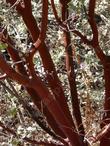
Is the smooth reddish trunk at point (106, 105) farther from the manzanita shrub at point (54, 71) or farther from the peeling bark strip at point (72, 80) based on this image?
the peeling bark strip at point (72, 80)

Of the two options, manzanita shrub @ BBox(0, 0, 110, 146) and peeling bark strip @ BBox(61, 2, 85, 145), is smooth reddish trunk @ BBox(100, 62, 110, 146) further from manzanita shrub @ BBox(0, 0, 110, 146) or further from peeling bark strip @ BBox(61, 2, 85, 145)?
peeling bark strip @ BBox(61, 2, 85, 145)

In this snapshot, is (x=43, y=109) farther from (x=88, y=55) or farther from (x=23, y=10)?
(x=23, y=10)

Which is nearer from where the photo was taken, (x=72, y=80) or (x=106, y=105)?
(x=106, y=105)

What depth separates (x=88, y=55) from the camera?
7.54 feet

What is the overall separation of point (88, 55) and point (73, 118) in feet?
1.09

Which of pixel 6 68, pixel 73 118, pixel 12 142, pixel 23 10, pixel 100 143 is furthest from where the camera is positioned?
pixel 73 118

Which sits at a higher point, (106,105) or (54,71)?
(54,71)

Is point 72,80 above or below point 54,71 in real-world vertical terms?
below

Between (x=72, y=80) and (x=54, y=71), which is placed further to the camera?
(x=72, y=80)

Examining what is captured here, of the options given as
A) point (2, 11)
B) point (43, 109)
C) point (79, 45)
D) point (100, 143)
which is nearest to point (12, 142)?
point (43, 109)

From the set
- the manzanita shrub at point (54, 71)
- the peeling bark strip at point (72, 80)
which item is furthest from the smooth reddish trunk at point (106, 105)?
the peeling bark strip at point (72, 80)

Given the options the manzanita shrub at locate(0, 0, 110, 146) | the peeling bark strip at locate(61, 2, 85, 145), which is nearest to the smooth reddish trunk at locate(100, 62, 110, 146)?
the manzanita shrub at locate(0, 0, 110, 146)

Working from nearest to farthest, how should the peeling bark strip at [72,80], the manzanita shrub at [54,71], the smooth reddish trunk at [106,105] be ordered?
1. the manzanita shrub at [54,71]
2. the smooth reddish trunk at [106,105]
3. the peeling bark strip at [72,80]

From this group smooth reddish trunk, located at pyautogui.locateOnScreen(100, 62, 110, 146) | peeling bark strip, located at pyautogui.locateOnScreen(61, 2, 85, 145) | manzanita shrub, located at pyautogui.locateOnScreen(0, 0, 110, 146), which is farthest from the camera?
peeling bark strip, located at pyautogui.locateOnScreen(61, 2, 85, 145)
